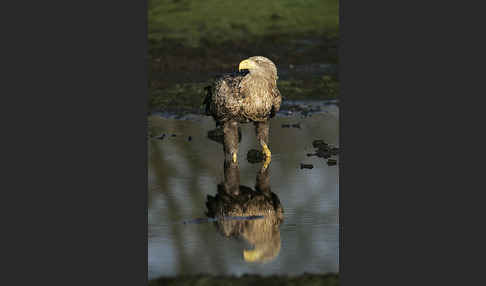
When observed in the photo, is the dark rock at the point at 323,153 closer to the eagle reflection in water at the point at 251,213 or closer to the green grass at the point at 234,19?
the eagle reflection in water at the point at 251,213

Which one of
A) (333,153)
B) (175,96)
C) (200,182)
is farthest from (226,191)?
(175,96)

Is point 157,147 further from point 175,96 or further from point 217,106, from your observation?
point 175,96

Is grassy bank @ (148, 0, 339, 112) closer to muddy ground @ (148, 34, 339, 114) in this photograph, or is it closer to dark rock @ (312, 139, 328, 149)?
muddy ground @ (148, 34, 339, 114)

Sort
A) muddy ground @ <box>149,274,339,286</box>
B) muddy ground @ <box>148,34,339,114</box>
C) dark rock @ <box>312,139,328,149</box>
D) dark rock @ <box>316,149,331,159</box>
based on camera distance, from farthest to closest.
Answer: muddy ground @ <box>148,34,339,114</box> → dark rock @ <box>312,139,328,149</box> → dark rock @ <box>316,149,331,159</box> → muddy ground @ <box>149,274,339,286</box>

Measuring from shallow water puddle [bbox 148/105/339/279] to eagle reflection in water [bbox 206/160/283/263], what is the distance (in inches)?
1.0

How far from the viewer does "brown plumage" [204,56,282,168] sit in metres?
13.6

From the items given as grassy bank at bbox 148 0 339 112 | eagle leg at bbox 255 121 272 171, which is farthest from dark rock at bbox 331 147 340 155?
grassy bank at bbox 148 0 339 112

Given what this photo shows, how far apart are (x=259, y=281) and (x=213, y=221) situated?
237 centimetres

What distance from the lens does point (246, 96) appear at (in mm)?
13664

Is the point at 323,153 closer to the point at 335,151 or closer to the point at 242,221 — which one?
the point at 335,151

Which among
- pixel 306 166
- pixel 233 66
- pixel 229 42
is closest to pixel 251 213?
pixel 306 166

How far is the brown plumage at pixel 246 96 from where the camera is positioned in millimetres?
13633

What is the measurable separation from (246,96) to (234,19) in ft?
86.7

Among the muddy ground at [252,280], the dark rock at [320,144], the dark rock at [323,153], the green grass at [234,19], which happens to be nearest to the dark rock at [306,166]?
the dark rock at [323,153]
